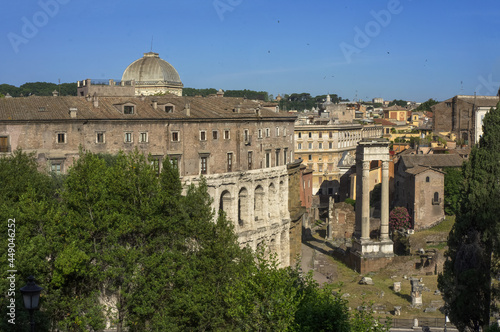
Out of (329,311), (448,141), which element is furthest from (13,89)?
(329,311)

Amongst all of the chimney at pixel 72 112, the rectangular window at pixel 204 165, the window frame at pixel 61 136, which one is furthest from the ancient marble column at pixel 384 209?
the window frame at pixel 61 136

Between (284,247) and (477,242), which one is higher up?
(477,242)

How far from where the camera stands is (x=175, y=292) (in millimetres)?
29625

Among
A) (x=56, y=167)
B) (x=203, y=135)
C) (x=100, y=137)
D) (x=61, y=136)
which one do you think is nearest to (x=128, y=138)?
(x=100, y=137)

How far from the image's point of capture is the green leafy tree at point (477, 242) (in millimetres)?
33031

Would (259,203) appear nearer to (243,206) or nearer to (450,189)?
(243,206)

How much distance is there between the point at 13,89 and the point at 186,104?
6886 centimetres

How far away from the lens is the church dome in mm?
72562

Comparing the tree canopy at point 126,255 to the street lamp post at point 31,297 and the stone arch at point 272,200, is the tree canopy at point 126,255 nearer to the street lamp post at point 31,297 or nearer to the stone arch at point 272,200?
the street lamp post at point 31,297

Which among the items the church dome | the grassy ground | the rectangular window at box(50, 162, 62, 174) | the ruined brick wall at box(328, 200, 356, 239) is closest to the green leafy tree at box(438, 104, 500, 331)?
the grassy ground

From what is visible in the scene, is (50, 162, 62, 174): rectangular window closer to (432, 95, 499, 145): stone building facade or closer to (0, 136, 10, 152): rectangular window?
(0, 136, 10, 152): rectangular window

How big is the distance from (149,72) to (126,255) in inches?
1804

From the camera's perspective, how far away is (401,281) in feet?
167

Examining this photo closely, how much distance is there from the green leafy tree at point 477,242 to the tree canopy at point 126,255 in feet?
26.0
